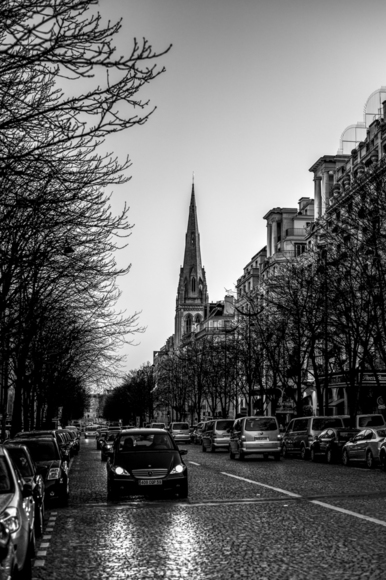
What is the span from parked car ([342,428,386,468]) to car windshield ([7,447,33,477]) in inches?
715

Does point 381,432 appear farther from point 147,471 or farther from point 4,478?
point 4,478

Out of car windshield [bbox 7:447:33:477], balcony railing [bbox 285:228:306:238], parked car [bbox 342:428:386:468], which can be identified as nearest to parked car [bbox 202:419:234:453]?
parked car [bbox 342:428:386:468]

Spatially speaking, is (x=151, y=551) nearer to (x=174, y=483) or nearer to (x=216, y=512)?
(x=216, y=512)

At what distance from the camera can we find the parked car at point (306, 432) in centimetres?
3769

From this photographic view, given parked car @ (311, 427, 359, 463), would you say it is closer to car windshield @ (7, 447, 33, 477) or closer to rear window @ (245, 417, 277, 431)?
rear window @ (245, 417, 277, 431)

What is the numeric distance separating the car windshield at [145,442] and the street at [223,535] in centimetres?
122

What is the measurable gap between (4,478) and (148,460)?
9.31 m

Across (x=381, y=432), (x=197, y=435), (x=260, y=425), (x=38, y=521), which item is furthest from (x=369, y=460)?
(x=197, y=435)

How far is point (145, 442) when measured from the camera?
1945 cm

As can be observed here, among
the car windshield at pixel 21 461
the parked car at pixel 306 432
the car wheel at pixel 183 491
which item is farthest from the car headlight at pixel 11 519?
the parked car at pixel 306 432

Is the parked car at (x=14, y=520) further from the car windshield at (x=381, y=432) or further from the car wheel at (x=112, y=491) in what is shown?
the car windshield at (x=381, y=432)

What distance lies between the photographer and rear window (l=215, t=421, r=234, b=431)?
49.3 m

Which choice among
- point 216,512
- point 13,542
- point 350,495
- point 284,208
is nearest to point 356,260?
point 350,495

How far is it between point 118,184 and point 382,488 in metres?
10.1
